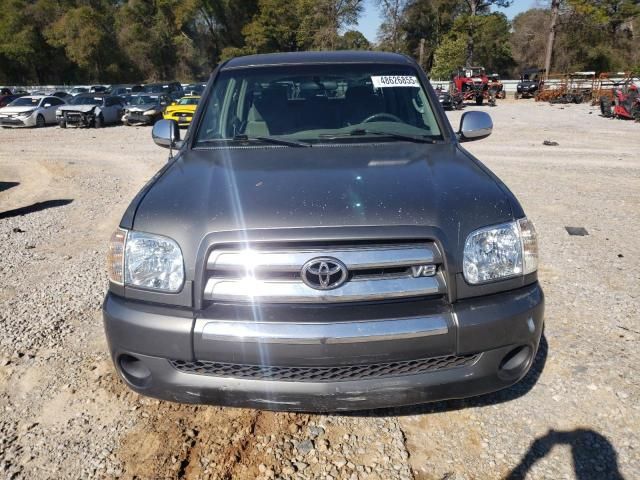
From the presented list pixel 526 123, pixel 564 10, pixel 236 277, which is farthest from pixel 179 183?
pixel 564 10

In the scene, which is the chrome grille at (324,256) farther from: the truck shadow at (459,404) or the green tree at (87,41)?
the green tree at (87,41)

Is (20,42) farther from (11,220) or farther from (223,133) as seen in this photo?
(223,133)

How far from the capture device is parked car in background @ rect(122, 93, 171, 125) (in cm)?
2223

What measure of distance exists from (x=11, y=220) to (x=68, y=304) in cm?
365

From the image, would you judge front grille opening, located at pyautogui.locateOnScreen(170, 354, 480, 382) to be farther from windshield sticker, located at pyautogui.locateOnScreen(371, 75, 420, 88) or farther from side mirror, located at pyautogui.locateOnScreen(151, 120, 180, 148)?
windshield sticker, located at pyautogui.locateOnScreen(371, 75, 420, 88)

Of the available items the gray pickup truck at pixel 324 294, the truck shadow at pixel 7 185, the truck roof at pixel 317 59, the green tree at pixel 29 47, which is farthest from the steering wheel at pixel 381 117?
the green tree at pixel 29 47

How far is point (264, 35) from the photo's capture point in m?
56.2

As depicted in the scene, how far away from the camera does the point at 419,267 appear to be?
2133mm

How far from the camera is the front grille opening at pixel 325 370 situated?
2.10m

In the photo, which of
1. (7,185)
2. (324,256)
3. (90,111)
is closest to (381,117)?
(324,256)

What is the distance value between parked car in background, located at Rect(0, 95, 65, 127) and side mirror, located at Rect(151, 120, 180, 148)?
2137cm

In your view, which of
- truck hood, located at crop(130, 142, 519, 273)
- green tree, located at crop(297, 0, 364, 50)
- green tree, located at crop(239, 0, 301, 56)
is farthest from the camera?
green tree, located at crop(239, 0, 301, 56)

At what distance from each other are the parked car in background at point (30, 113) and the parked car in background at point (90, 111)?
3.61ft

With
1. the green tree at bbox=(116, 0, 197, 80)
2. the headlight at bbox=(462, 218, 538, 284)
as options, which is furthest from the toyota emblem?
the green tree at bbox=(116, 0, 197, 80)
